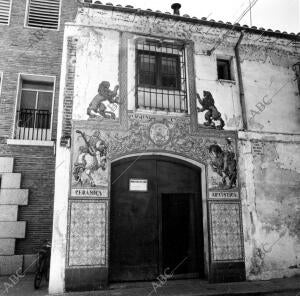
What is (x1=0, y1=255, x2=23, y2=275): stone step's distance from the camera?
9.59 m

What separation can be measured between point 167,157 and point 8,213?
17.1ft

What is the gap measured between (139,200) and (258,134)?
152 inches

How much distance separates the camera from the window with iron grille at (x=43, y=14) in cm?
1183

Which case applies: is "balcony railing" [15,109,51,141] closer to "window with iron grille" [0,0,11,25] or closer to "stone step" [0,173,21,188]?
"stone step" [0,173,21,188]

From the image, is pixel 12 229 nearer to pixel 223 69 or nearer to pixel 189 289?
pixel 189 289

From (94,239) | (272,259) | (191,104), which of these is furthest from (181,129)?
(272,259)

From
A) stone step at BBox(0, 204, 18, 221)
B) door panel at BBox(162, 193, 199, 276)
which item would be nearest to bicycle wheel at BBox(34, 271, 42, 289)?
stone step at BBox(0, 204, 18, 221)

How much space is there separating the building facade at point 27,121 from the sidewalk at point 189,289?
2.00 m

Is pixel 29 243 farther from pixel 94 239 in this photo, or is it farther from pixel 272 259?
pixel 272 259

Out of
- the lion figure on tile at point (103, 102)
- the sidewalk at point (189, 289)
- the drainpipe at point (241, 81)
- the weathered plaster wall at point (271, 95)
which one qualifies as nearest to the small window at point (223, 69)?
the drainpipe at point (241, 81)

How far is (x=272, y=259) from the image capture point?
8.64m

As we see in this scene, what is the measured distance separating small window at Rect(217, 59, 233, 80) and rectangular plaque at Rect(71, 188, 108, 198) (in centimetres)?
501

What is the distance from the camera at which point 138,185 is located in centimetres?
849

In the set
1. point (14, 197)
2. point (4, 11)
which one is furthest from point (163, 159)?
point (4, 11)
